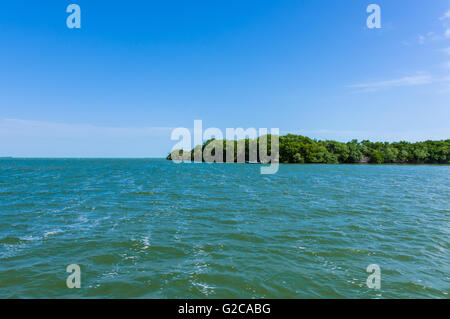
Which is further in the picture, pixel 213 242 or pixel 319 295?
pixel 213 242

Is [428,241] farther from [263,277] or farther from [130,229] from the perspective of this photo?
[130,229]

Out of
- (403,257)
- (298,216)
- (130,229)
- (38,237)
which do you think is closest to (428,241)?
(403,257)

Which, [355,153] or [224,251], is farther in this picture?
[355,153]

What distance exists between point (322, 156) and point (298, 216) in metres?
163

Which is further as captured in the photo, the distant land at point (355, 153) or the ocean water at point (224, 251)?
the distant land at point (355, 153)

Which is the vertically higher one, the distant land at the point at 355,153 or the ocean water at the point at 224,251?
the distant land at the point at 355,153

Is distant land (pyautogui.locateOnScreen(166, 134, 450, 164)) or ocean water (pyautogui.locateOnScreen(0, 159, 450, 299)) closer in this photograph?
ocean water (pyautogui.locateOnScreen(0, 159, 450, 299))

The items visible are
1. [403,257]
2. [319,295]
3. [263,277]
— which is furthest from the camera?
[403,257]

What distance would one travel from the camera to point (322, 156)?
170250mm

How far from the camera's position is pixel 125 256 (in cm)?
1291

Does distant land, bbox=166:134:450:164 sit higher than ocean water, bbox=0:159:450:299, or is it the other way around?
distant land, bbox=166:134:450:164

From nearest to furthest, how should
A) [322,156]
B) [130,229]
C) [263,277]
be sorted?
[263,277] → [130,229] → [322,156]

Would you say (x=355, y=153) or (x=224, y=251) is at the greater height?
(x=355, y=153)
